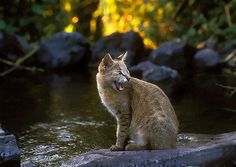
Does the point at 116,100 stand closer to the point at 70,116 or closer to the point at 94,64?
the point at 70,116

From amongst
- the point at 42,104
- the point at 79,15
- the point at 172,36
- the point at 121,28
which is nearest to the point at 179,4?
the point at 172,36

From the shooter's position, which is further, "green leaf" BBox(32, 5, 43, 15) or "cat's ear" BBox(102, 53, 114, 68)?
"green leaf" BBox(32, 5, 43, 15)

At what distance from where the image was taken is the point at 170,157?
629 cm

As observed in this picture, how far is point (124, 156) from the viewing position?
6383 millimetres

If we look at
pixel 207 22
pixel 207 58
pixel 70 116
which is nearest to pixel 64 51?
pixel 207 58

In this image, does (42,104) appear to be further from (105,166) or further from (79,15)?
(79,15)

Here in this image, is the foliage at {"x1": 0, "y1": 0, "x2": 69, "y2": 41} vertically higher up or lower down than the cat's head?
higher up

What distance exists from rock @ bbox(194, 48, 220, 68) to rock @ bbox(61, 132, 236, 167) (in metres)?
9.80

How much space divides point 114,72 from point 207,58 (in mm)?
10456

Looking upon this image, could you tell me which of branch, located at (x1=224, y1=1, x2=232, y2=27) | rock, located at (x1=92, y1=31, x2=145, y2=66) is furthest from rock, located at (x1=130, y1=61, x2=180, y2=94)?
branch, located at (x1=224, y1=1, x2=232, y2=27)

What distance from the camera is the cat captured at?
20.7 ft

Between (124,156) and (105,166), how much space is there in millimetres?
259

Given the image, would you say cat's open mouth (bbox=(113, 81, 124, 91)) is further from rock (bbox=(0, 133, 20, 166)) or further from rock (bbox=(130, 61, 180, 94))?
rock (bbox=(130, 61, 180, 94))

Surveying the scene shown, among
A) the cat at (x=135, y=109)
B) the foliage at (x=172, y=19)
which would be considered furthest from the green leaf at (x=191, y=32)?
the cat at (x=135, y=109)
